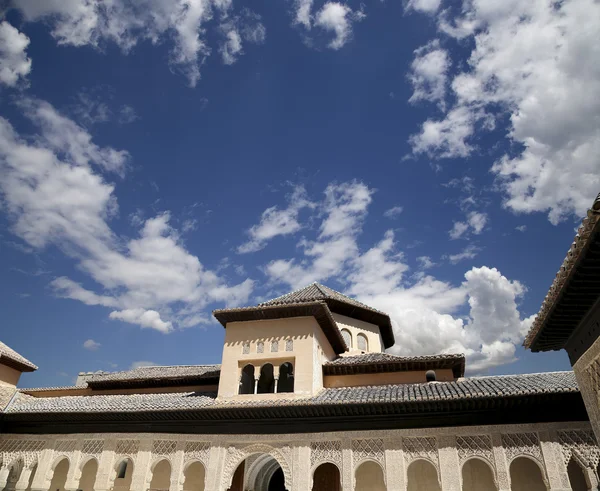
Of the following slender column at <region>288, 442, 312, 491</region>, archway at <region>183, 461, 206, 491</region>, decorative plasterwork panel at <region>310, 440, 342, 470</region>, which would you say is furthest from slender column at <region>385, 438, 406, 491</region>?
archway at <region>183, 461, 206, 491</region>

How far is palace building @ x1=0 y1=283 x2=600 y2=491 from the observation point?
9430 mm

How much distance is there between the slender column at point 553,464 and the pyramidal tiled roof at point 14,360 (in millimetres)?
16041

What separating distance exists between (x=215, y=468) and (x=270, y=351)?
327 cm

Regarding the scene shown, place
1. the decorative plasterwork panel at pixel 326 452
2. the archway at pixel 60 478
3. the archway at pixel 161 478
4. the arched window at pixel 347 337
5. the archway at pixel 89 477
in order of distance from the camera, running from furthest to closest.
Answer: the arched window at pixel 347 337
the archway at pixel 60 478
the archway at pixel 89 477
the archway at pixel 161 478
the decorative plasterwork panel at pixel 326 452

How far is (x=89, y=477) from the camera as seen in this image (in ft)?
44.8

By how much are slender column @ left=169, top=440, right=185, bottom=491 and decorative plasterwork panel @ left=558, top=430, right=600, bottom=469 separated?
9.11 meters

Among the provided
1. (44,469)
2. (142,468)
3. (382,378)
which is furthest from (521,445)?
(44,469)

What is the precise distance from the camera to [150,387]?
608 inches

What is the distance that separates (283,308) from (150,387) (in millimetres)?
6871

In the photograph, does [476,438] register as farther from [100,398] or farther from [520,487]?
[100,398]

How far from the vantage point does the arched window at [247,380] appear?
12.8 meters

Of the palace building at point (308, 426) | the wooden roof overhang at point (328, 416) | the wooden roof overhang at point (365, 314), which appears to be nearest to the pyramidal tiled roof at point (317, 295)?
the wooden roof overhang at point (365, 314)

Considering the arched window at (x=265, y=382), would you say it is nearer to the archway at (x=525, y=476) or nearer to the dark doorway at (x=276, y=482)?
the dark doorway at (x=276, y=482)

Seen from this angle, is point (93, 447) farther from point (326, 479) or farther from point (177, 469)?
point (326, 479)
